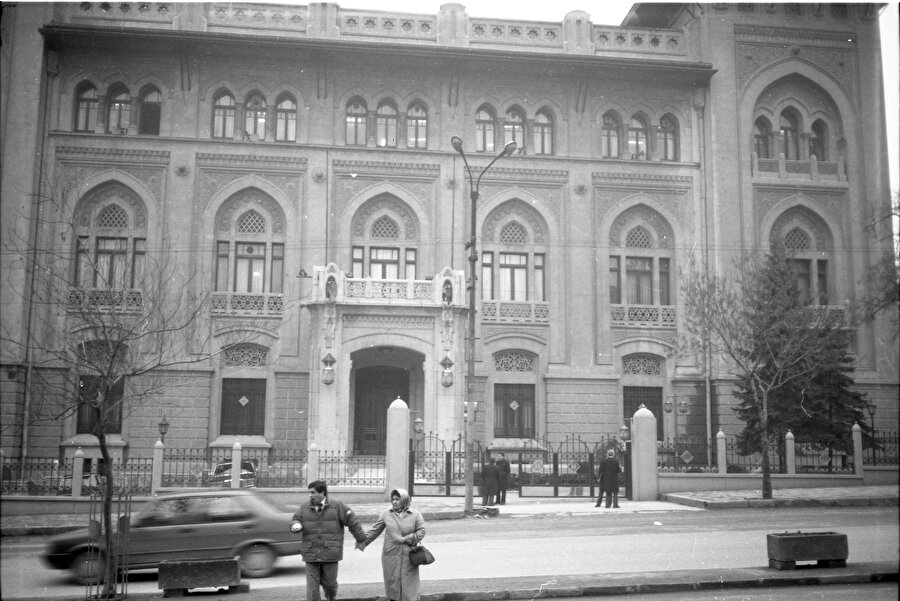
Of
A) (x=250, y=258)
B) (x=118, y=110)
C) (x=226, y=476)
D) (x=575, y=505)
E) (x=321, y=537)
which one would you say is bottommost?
(x=575, y=505)

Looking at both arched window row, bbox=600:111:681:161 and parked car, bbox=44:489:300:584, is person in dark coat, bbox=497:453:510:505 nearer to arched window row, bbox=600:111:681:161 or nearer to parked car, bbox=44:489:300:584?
parked car, bbox=44:489:300:584

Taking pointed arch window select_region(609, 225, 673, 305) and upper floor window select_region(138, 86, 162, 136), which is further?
pointed arch window select_region(609, 225, 673, 305)

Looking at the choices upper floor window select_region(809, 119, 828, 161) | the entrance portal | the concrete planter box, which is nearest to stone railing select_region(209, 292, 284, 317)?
the entrance portal

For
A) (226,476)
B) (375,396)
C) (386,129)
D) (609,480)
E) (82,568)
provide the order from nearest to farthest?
(82,568)
(609,480)
(226,476)
(375,396)
(386,129)

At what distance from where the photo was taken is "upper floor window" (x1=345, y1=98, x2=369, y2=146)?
33.6 metres

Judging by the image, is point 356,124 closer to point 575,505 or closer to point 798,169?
point 798,169

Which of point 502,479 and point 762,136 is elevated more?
point 762,136

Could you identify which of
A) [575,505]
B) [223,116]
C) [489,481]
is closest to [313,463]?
[489,481]

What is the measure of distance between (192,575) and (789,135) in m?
30.9

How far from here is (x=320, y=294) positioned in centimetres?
2930

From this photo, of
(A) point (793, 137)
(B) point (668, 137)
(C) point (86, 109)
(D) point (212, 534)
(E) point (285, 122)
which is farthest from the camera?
(B) point (668, 137)

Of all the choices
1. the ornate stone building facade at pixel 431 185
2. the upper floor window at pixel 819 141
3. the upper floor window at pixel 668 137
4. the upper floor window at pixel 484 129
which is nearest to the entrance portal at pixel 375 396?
the ornate stone building facade at pixel 431 185

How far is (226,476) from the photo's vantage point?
26.7 m

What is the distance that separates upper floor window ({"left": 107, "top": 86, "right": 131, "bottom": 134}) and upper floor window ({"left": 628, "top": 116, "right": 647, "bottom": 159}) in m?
19.5
